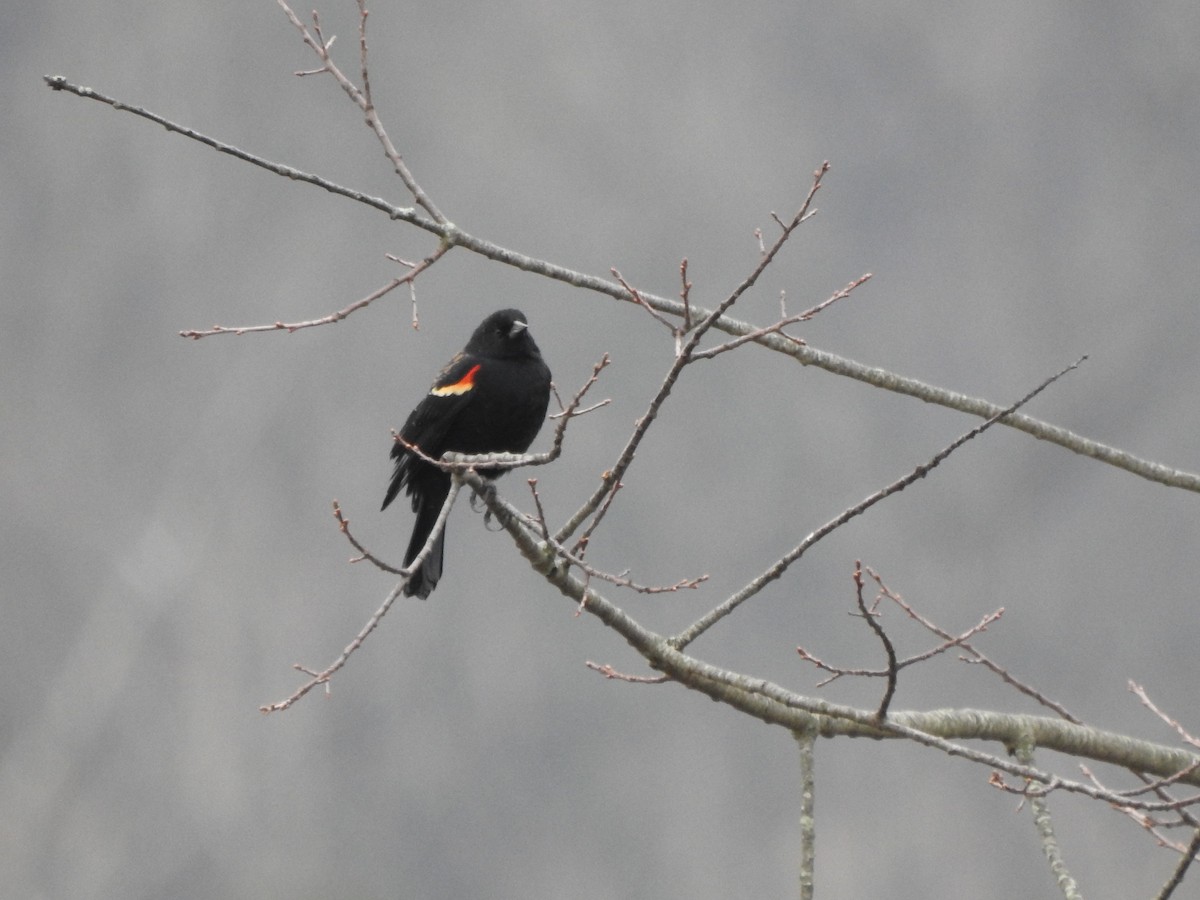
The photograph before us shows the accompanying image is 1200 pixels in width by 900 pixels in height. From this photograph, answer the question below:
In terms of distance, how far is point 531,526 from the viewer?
2.17 m

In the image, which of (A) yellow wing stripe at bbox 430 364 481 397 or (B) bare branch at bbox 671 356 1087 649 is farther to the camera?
(A) yellow wing stripe at bbox 430 364 481 397

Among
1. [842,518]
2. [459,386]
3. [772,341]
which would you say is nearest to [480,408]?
[459,386]

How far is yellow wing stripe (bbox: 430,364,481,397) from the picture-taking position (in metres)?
3.37

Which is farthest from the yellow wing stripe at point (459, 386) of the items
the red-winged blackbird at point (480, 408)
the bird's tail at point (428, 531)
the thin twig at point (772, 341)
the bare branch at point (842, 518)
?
the bare branch at point (842, 518)

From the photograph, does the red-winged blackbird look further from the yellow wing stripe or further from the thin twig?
the thin twig

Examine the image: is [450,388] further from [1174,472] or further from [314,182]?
[1174,472]

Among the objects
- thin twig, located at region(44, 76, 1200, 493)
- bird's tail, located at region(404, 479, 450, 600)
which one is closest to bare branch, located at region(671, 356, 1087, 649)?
thin twig, located at region(44, 76, 1200, 493)

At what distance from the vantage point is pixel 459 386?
3383 millimetres

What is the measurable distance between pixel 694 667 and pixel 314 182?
103 cm

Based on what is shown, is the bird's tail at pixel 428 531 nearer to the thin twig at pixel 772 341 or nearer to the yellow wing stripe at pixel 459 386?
the yellow wing stripe at pixel 459 386

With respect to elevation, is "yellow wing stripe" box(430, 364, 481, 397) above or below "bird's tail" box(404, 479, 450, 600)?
above

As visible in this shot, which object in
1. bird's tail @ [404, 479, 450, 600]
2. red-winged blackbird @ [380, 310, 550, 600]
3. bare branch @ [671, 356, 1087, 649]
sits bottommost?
bare branch @ [671, 356, 1087, 649]

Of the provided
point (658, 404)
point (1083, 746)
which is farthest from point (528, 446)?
point (658, 404)

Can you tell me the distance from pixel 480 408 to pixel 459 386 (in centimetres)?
9
